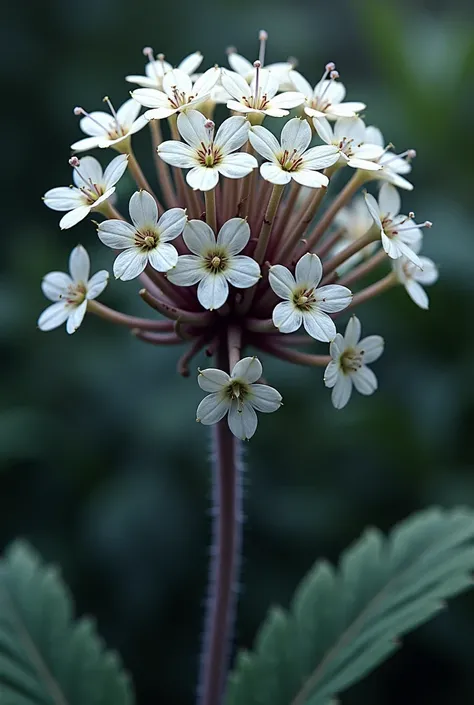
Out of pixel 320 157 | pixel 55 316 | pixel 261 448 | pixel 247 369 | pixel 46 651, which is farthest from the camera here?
pixel 261 448

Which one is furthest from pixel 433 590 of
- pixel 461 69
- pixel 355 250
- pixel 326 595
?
pixel 461 69

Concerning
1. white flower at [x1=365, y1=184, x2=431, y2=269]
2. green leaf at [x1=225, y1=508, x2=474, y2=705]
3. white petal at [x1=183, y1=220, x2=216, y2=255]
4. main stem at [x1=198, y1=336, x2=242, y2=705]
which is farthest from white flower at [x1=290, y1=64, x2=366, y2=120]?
green leaf at [x1=225, y1=508, x2=474, y2=705]

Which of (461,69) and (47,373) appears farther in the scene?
(461,69)

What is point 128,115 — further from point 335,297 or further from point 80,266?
point 335,297

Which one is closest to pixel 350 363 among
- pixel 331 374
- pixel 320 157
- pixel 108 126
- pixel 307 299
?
pixel 331 374

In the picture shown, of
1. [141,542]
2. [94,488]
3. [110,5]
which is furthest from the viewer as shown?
[110,5]

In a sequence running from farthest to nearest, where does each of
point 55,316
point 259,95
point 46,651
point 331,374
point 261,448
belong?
point 261,448
point 46,651
point 55,316
point 259,95
point 331,374

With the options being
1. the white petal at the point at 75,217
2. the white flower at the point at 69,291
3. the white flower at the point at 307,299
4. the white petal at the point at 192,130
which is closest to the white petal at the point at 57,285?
the white flower at the point at 69,291

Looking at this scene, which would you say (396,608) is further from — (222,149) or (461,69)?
(461,69)
